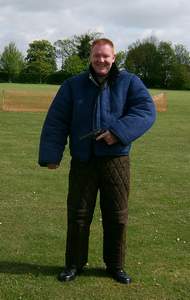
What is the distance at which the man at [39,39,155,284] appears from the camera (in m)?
4.94

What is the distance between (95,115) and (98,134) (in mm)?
179

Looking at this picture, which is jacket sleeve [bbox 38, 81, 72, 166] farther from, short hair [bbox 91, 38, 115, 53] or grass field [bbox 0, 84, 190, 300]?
grass field [bbox 0, 84, 190, 300]

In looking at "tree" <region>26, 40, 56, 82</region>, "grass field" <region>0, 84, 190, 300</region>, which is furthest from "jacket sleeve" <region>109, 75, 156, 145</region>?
"tree" <region>26, 40, 56, 82</region>

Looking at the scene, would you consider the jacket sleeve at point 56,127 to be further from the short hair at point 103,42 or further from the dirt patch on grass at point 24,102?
the dirt patch on grass at point 24,102

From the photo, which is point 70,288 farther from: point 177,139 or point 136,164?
point 177,139

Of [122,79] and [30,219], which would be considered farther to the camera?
[30,219]

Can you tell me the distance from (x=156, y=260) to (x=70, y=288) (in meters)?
1.19

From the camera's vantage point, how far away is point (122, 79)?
5.01 metres

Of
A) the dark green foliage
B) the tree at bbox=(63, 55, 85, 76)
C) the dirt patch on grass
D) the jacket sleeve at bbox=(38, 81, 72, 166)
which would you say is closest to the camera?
the jacket sleeve at bbox=(38, 81, 72, 166)

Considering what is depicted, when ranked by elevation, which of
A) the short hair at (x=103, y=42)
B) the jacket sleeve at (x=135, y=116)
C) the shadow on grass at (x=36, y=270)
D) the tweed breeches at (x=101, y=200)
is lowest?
the shadow on grass at (x=36, y=270)

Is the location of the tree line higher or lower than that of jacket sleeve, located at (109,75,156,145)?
higher

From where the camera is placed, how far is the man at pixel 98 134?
4.94 metres

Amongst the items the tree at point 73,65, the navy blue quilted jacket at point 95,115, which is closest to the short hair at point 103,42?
the navy blue quilted jacket at point 95,115

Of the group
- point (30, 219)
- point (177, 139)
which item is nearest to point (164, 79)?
point (177, 139)
